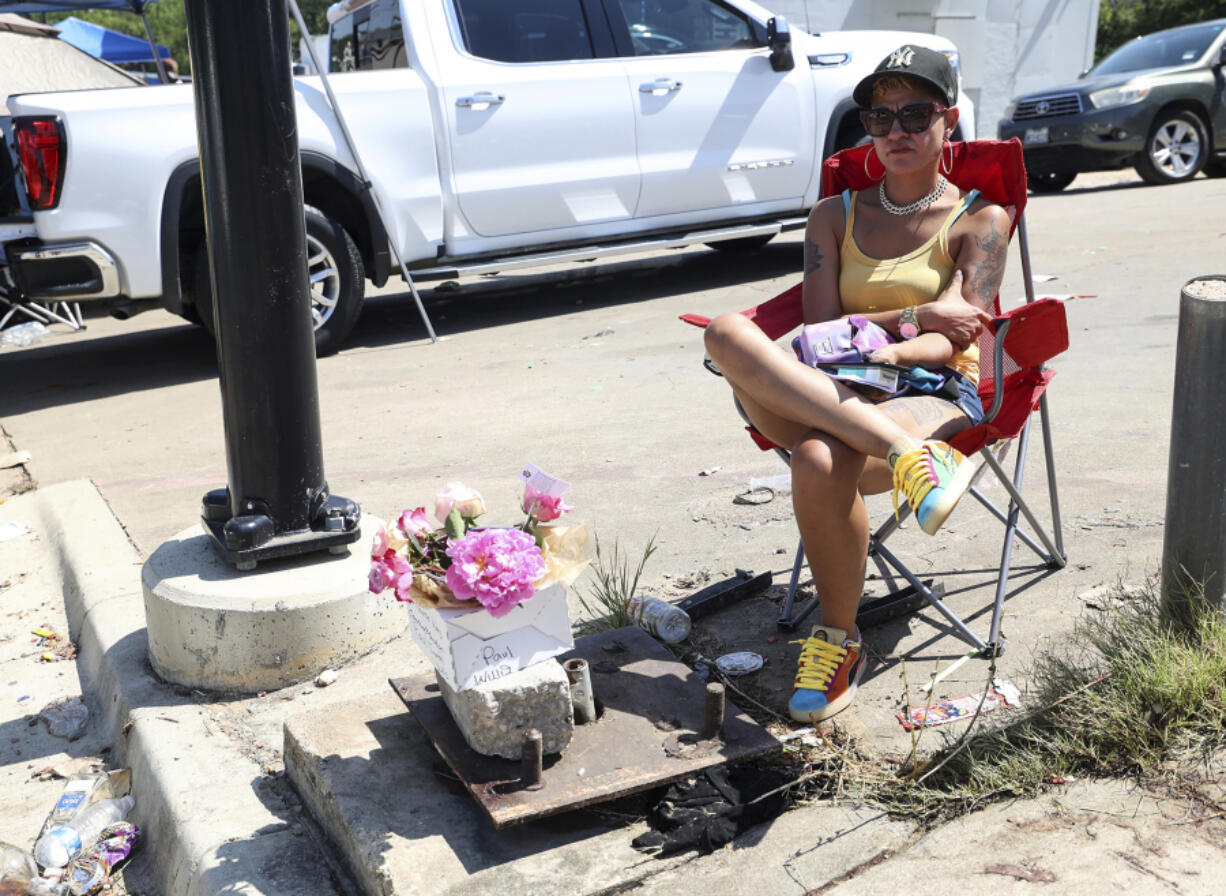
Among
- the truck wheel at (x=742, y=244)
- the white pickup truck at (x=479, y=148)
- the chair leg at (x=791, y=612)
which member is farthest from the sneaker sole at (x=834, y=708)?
the truck wheel at (x=742, y=244)

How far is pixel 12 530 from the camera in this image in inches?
187


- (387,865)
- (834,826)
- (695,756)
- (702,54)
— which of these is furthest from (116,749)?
(702,54)

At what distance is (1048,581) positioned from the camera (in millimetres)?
3361

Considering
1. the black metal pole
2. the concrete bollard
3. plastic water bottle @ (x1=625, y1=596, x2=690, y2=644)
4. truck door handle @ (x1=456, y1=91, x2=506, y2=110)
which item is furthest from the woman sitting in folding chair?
truck door handle @ (x1=456, y1=91, x2=506, y2=110)

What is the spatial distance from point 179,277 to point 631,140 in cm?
290

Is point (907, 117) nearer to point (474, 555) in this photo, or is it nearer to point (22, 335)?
point (474, 555)

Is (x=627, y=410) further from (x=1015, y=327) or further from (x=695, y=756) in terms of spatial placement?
(x=695, y=756)

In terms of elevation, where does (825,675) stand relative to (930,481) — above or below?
below

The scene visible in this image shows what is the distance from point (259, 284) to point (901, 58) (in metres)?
1.80

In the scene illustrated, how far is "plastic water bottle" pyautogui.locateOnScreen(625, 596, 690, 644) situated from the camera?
3.12 meters

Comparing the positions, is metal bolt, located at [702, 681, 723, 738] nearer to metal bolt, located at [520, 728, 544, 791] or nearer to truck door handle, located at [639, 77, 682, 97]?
metal bolt, located at [520, 728, 544, 791]

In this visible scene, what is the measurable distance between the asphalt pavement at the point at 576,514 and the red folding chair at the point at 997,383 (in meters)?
0.10

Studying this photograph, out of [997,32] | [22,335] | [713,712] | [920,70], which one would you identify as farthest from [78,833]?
[997,32]

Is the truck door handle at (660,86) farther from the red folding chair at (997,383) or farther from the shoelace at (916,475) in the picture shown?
the shoelace at (916,475)
